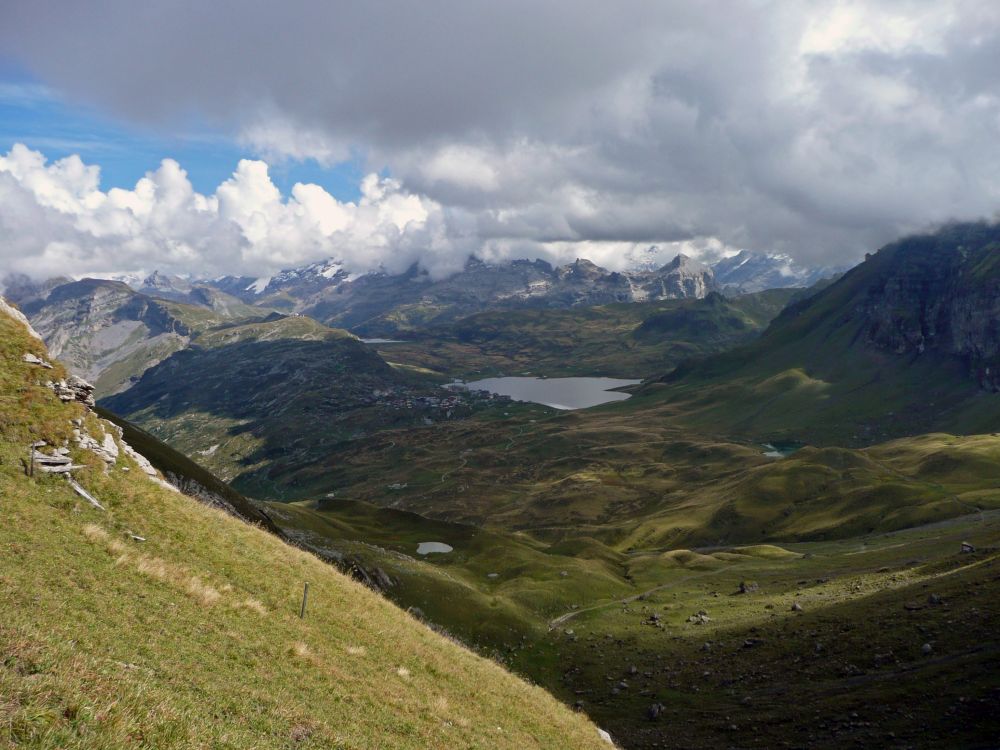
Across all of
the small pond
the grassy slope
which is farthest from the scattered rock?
the small pond

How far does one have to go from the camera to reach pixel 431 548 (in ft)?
361

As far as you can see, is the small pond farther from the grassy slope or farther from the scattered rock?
the scattered rock

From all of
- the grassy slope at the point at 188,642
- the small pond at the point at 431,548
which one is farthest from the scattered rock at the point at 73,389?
the small pond at the point at 431,548

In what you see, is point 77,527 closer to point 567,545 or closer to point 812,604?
point 812,604

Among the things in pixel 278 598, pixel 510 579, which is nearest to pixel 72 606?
pixel 278 598

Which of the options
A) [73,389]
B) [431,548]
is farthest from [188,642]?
[431,548]

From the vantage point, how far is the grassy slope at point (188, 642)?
1273 cm

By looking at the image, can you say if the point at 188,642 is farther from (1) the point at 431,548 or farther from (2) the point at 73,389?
(1) the point at 431,548

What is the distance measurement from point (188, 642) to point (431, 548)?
9376 centimetres

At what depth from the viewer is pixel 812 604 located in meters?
63.4

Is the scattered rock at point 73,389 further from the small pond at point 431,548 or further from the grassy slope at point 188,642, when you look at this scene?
the small pond at point 431,548

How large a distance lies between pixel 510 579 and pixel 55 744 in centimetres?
8522

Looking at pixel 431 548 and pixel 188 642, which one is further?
pixel 431 548

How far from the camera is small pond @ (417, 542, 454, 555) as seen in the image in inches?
4254
